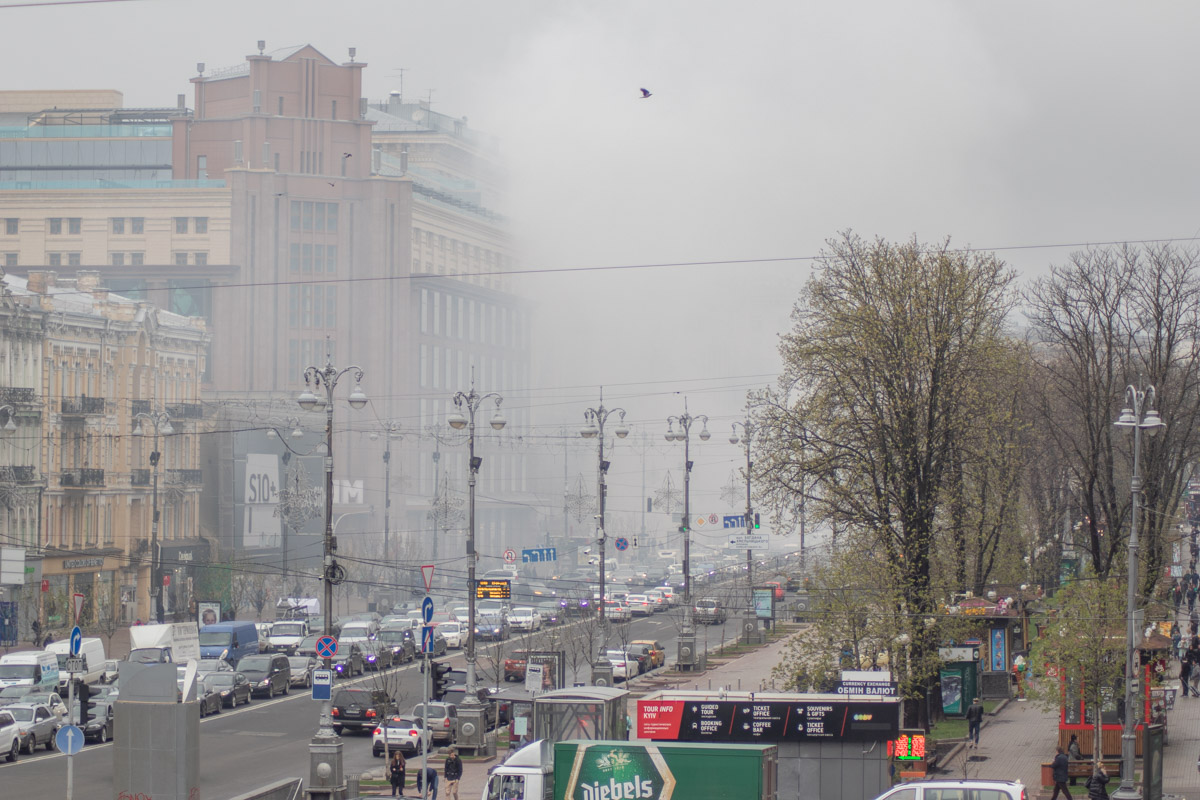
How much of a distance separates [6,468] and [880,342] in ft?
166

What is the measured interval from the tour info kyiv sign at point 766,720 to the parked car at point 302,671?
32889 mm

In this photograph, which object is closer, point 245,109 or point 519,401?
point 245,109

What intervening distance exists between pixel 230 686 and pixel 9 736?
42.6ft

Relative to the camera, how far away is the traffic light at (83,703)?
4191 centimetres

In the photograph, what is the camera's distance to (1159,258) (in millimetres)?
47281

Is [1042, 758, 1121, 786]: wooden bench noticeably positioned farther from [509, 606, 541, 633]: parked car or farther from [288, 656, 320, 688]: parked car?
[509, 606, 541, 633]: parked car

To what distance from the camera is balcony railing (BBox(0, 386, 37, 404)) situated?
77562 mm

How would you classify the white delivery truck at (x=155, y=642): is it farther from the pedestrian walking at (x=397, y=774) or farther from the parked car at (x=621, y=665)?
the parked car at (x=621, y=665)

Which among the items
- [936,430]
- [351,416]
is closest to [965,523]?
[936,430]

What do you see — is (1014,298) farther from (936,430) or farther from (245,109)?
(245,109)

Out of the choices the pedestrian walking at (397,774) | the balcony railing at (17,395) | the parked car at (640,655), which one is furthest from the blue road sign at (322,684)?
the balcony railing at (17,395)

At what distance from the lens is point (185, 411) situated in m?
97.7

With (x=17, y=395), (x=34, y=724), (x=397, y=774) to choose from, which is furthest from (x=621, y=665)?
(x=17, y=395)

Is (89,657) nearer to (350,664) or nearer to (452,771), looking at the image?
(350,664)
